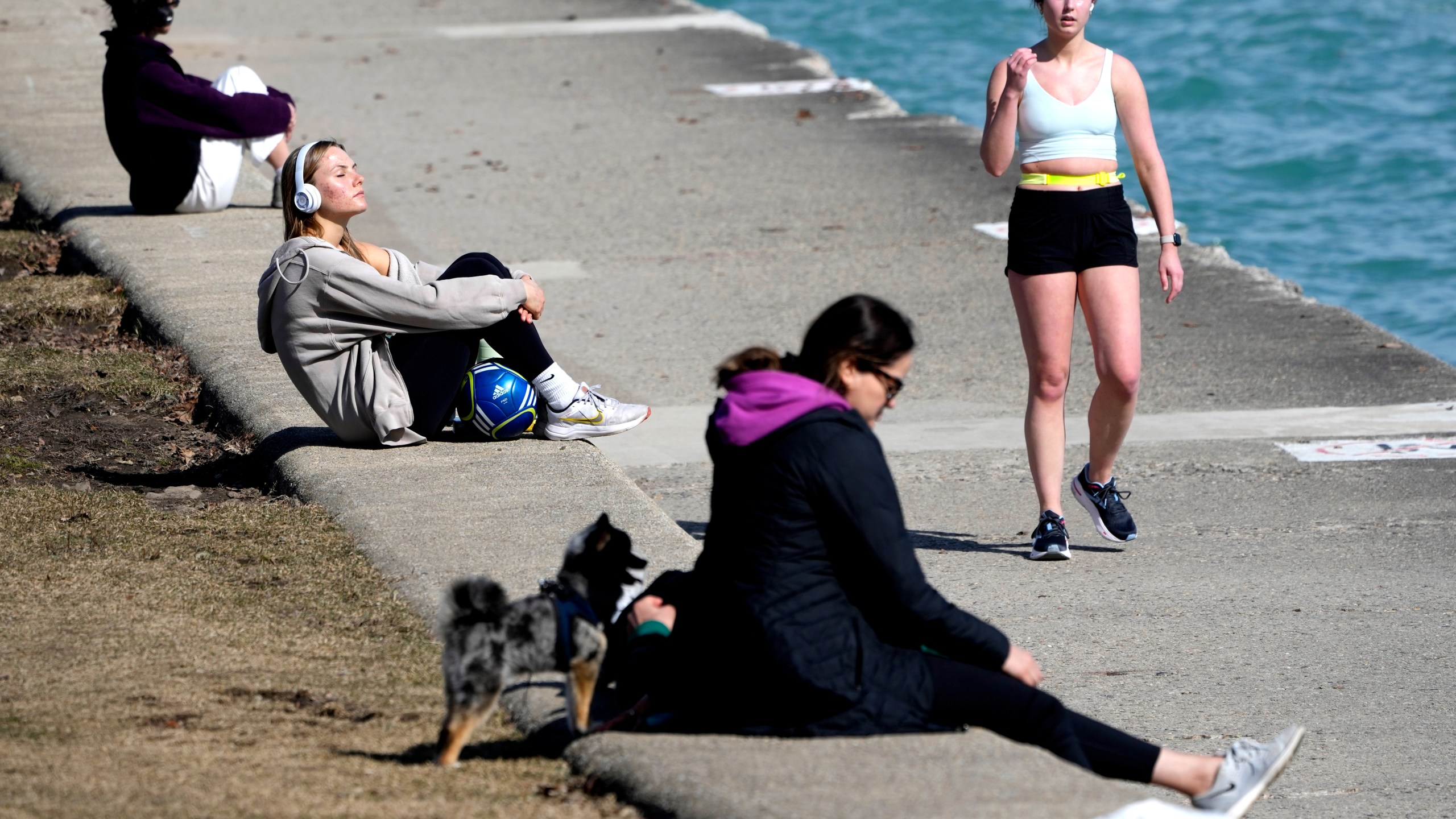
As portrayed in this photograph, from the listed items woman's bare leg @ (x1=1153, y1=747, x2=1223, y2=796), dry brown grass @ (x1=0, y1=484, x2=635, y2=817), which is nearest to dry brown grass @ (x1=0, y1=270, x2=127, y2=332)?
dry brown grass @ (x1=0, y1=484, x2=635, y2=817)

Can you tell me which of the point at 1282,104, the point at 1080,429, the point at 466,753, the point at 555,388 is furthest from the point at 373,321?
the point at 1282,104

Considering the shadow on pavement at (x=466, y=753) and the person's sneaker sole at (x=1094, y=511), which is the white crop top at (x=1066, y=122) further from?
the shadow on pavement at (x=466, y=753)

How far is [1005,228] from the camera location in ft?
36.3

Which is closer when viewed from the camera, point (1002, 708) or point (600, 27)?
point (1002, 708)

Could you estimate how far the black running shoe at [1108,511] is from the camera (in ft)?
20.0

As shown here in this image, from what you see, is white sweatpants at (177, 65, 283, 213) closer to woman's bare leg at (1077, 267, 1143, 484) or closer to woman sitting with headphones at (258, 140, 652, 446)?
woman sitting with headphones at (258, 140, 652, 446)

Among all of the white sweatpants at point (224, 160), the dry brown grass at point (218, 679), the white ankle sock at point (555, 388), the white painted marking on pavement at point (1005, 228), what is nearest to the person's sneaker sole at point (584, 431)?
the white ankle sock at point (555, 388)

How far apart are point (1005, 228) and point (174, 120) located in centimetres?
525

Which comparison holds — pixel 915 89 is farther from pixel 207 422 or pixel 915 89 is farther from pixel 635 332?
pixel 207 422

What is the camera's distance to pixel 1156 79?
25.9m

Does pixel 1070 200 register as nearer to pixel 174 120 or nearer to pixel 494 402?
pixel 494 402

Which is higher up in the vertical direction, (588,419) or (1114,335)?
(1114,335)

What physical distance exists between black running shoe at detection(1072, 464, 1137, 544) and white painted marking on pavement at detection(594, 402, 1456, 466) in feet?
4.25

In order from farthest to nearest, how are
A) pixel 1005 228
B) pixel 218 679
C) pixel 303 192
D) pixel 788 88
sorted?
pixel 788 88 < pixel 1005 228 < pixel 303 192 < pixel 218 679
